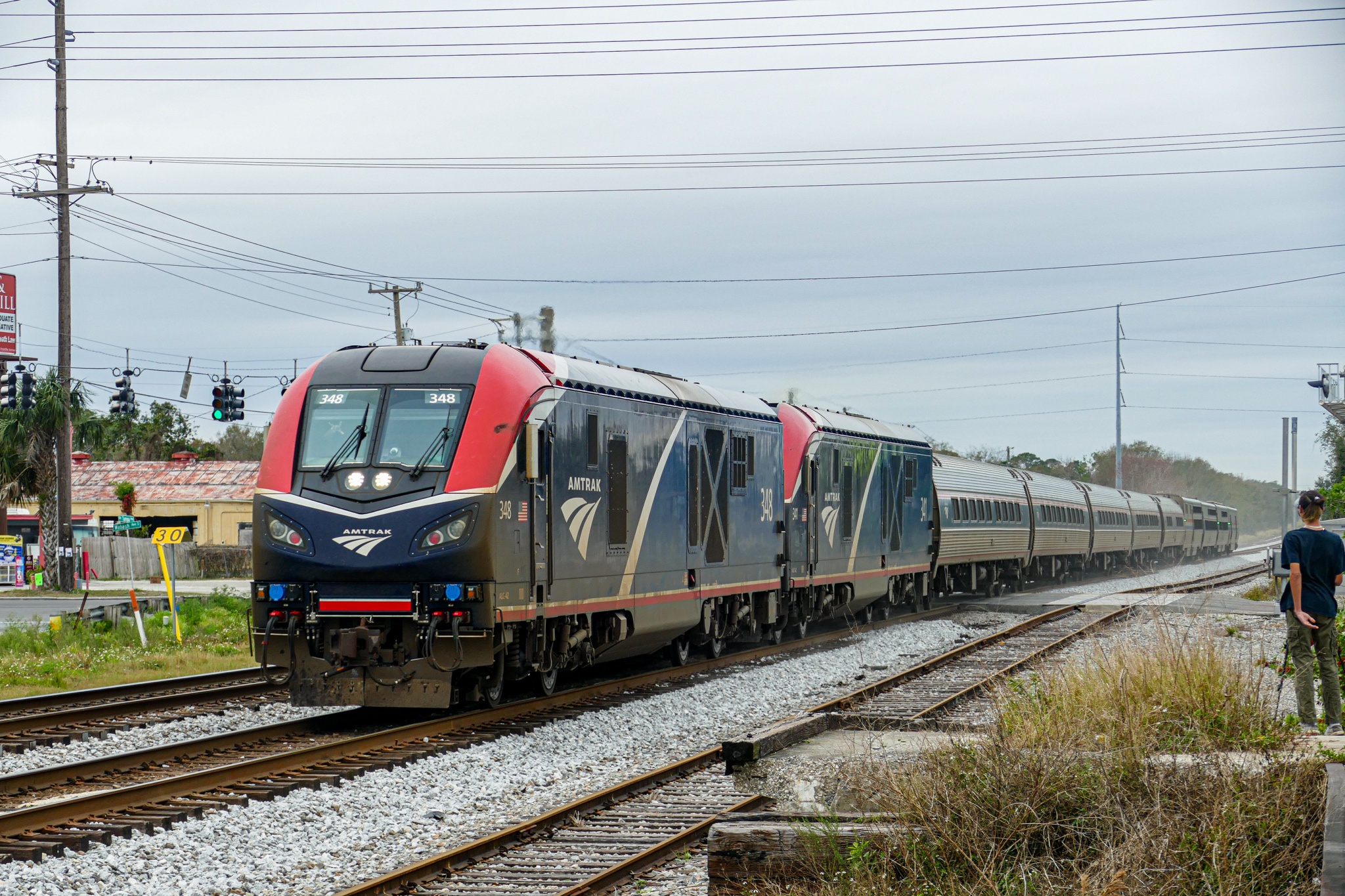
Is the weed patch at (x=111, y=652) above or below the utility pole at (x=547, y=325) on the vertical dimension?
below

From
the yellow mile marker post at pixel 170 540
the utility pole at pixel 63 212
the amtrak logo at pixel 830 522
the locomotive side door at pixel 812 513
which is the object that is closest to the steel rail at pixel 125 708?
the yellow mile marker post at pixel 170 540

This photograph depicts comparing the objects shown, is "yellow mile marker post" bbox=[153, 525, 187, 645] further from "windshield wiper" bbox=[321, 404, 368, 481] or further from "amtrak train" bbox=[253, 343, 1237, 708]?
"windshield wiper" bbox=[321, 404, 368, 481]

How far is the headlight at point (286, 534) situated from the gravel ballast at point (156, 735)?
1.79 metres

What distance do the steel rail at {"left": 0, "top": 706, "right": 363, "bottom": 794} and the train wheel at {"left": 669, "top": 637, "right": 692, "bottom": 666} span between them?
236 inches

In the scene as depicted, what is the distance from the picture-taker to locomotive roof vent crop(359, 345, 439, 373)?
12867 millimetres

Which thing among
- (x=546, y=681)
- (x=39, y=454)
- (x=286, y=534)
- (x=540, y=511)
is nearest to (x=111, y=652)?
(x=546, y=681)

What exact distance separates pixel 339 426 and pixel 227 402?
19.6 meters

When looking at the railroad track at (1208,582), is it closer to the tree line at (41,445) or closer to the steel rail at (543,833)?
the steel rail at (543,833)

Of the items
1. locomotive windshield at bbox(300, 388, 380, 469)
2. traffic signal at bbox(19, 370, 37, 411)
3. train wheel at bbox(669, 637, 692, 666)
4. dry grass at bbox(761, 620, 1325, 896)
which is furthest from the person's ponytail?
traffic signal at bbox(19, 370, 37, 411)

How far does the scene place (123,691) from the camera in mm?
15391

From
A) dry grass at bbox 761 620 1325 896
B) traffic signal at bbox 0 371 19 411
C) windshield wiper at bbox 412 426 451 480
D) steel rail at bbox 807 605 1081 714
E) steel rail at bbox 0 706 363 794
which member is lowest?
steel rail at bbox 807 605 1081 714

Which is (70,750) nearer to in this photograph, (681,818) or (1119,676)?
(681,818)

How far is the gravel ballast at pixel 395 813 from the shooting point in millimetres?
7625

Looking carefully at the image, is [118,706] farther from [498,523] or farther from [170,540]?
[170,540]
